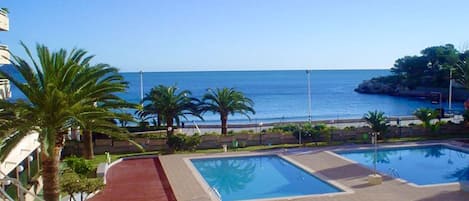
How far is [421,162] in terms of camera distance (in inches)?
958

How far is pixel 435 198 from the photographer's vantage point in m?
16.5

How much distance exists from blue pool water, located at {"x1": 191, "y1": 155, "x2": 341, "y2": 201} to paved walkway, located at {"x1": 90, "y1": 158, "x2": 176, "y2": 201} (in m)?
2.17

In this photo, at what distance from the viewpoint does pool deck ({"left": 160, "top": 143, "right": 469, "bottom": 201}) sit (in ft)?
55.0

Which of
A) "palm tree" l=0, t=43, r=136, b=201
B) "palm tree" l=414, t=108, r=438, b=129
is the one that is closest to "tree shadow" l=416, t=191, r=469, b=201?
"palm tree" l=0, t=43, r=136, b=201

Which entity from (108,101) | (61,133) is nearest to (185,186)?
(108,101)

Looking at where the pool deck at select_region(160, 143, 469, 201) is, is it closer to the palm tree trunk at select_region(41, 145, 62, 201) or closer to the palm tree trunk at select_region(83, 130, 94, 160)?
the palm tree trunk at select_region(83, 130, 94, 160)

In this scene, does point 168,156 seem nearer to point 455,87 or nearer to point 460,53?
point 455,87

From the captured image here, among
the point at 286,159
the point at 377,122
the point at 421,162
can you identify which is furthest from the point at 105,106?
the point at 377,122

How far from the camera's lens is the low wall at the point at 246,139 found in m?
27.5

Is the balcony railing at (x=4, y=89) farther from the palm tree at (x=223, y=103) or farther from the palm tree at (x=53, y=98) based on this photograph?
the palm tree at (x=223, y=103)

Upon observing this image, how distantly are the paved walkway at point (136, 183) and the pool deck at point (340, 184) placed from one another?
418mm

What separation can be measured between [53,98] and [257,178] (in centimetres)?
1155

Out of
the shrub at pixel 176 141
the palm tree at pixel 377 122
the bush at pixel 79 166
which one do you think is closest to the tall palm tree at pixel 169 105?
the shrub at pixel 176 141

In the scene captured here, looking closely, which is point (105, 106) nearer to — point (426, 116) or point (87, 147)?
point (87, 147)
